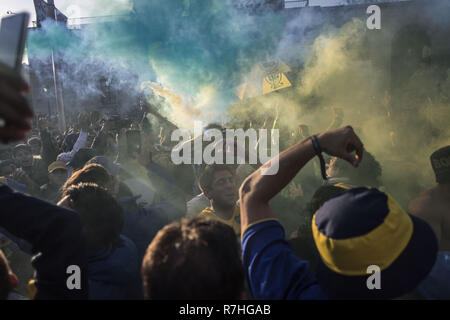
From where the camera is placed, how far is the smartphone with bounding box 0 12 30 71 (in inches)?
33.5

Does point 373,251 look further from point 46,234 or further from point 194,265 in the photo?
point 46,234

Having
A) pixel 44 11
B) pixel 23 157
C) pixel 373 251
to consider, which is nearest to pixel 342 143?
pixel 373 251

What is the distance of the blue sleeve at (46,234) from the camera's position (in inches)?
44.3

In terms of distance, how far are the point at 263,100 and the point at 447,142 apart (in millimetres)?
4276

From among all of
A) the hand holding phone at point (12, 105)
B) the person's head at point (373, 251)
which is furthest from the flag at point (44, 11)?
the person's head at point (373, 251)

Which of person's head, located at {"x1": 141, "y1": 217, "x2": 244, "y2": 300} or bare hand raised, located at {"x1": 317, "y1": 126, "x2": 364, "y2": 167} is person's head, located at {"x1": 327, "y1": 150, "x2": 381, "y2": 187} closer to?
bare hand raised, located at {"x1": 317, "y1": 126, "x2": 364, "y2": 167}

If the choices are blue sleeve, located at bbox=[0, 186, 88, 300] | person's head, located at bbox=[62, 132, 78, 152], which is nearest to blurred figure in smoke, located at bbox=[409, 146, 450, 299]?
blue sleeve, located at bbox=[0, 186, 88, 300]

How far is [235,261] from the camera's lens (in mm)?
952

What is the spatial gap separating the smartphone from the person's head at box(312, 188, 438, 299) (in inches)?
43.4

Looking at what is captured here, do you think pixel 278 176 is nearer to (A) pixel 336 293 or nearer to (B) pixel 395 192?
(A) pixel 336 293

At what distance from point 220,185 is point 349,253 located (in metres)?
1.63

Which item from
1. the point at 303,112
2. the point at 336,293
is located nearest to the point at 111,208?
the point at 336,293

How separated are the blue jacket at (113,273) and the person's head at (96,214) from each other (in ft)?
0.18

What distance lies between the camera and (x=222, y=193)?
8.11ft
